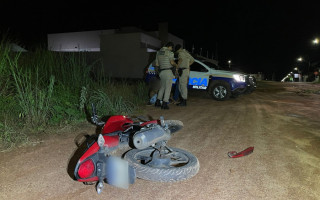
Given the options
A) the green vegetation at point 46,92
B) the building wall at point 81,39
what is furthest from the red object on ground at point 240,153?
the building wall at point 81,39

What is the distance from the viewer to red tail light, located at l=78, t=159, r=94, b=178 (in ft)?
8.01

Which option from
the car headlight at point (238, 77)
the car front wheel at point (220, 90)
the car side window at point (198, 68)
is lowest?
the car front wheel at point (220, 90)

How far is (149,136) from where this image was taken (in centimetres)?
270

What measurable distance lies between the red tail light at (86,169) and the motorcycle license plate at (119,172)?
0.18m

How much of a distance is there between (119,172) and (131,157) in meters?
0.87

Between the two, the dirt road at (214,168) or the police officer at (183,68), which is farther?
the police officer at (183,68)

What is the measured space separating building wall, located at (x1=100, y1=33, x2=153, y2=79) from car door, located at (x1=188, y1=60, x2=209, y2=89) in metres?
16.1

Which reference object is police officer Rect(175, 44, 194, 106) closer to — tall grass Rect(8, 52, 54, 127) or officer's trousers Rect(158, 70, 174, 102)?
officer's trousers Rect(158, 70, 174, 102)

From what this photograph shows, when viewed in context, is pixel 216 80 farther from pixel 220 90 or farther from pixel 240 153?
pixel 240 153

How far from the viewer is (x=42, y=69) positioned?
6.28 m

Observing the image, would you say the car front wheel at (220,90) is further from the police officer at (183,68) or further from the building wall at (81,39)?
the building wall at (81,39)

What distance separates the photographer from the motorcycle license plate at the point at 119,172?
7.78 ft

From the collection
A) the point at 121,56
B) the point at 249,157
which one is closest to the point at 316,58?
the point at 121,56

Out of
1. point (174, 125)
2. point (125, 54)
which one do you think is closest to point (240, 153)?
point (174, 125)
